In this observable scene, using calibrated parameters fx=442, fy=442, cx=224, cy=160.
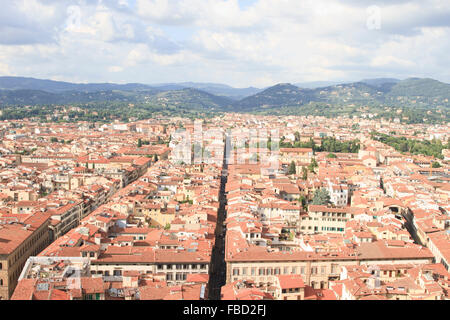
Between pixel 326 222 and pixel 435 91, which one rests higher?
pixel 435 91

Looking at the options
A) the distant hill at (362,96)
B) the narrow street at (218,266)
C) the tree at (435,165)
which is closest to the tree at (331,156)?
the tree at (435,165)

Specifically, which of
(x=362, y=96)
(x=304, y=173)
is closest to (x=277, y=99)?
(x=362, y=96)

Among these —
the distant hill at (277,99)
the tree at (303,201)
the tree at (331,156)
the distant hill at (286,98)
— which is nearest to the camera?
the tree at (303,201)

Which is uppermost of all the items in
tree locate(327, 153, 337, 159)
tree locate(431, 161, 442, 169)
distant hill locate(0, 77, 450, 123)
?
distant hill locate(0, 77, 450, 123)

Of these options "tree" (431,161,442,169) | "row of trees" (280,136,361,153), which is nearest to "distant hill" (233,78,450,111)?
"row of trees" (280,136,361,153)

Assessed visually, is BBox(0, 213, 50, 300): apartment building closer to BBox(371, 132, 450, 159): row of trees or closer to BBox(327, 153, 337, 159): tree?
BBox(327, 153, 337, 159): tree

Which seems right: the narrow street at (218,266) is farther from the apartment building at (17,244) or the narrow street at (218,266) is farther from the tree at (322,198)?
the apartment building at (17,244)
